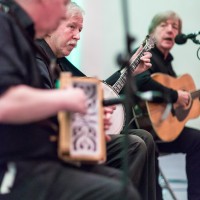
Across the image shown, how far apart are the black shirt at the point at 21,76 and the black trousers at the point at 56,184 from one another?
0.03 metres

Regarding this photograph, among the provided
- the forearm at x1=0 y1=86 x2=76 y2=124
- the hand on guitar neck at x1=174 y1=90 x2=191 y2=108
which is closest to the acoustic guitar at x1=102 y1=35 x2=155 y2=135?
the hand on guitar neck at x1=174 y1=90 x2=191 y2=108

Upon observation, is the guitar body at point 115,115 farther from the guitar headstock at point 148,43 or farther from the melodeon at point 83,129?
the melodeon at point 83,129

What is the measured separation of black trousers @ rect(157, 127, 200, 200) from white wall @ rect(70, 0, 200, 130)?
74 centimetres

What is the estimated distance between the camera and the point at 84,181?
995 mm

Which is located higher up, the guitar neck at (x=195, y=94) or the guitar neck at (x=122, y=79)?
the guitar neck at (x=122, y=79)

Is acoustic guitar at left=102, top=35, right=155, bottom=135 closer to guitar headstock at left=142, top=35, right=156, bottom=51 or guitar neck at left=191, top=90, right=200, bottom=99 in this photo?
guitar headstock at left=142, top=35, right=156, bottom=51

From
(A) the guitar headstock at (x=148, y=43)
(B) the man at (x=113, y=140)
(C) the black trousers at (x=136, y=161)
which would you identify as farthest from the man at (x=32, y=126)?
(A) the guitar headstock at (x=148, y=43)

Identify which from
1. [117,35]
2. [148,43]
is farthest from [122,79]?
[117,35]

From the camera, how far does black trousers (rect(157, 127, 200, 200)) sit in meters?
2.29

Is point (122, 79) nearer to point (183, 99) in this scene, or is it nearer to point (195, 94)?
point (183, 99)

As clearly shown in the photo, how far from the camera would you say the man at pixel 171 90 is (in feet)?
7.34

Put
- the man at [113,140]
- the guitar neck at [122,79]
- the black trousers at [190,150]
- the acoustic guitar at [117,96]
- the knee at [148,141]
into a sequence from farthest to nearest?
the black trousers at [190,150] < the guitar neck at [122,79] < the acoustic guitar at [117,96] < the knee at [148,141] < the man at [113,140]

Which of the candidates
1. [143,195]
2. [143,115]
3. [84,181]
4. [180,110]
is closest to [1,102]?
[84,181]

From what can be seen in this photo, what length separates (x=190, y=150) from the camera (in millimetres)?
2311
